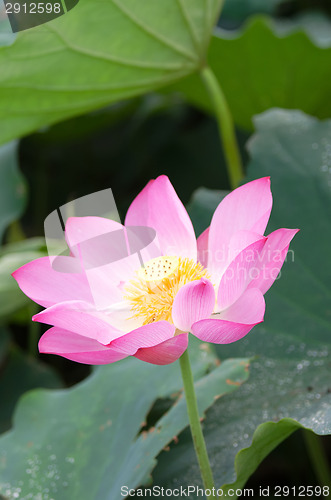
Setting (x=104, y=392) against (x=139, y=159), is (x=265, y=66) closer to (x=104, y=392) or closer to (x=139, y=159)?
(x=139, y=159)

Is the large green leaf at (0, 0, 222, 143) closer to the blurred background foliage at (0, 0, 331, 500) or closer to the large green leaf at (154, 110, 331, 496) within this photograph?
the blurred background foliage at (0, 0, 331, 500)

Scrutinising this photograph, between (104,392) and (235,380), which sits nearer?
(235,380)

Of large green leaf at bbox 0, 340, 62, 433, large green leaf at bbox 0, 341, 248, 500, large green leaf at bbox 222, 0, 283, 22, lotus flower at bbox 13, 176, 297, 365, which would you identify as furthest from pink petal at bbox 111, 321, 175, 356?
large green leaf at bbox 222, 0, 283, 22

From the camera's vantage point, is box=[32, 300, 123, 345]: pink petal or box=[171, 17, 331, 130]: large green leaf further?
box=[171, 17, 331, 130]: large green leaf

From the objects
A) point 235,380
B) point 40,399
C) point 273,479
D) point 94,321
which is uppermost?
point 94,321

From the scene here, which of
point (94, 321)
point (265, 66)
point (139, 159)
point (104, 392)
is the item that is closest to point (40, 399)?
point (104, 392)
